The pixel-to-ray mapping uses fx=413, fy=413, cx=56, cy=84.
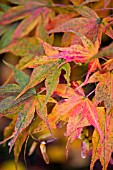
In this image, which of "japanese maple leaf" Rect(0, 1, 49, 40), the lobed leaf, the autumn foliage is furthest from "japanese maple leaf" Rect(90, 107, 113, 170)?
"japanese maple leaf" Rect(0, 1, 49, 40)

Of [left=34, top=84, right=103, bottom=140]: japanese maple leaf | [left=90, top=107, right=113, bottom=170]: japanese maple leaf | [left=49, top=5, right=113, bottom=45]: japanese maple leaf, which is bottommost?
[left=90, top=107, right=113, bottom=170]: japanese maple leaf

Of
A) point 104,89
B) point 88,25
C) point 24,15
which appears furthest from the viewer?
point 24,15

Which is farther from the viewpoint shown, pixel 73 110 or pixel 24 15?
pixel 24 15

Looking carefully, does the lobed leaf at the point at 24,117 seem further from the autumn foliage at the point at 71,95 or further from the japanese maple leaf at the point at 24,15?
the japanese maple leaf at the point at 24,15

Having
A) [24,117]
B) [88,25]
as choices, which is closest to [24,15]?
[88,25]

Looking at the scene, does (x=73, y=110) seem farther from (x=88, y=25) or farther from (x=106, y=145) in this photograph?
(x=88, y=25)

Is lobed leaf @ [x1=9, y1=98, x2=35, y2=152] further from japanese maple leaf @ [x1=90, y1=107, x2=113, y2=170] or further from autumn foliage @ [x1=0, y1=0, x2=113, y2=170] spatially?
japanese maple leaf @ [x1=90, y1=107, x2=113, y2=170]
